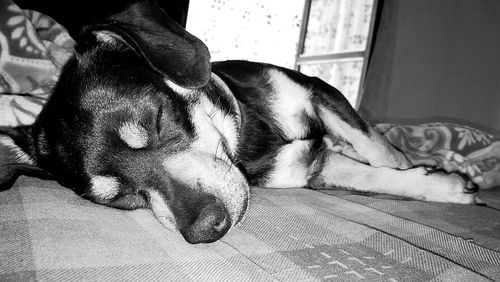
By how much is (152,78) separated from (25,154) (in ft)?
2.43

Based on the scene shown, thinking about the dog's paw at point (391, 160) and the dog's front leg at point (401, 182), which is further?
the dog's paw at point (391, 160)

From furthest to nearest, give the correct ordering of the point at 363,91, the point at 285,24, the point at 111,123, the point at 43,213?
1. the point at 285,24
2. the point at 363,91
3. the point at 111,123
4. the point at 43,213

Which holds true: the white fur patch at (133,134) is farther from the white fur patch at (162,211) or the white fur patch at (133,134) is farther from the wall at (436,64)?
the wall at (436,64)

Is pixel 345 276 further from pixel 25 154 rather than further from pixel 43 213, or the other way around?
pixel 25 154

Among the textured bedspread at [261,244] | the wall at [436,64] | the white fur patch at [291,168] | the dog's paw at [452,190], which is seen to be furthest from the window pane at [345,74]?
the textured bedspread at [261,244]

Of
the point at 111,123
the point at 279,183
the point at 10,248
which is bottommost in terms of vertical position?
the point at 279,183

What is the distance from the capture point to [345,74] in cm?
608

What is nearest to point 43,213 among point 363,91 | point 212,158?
point 212,158

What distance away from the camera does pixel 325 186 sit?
2.05 metres

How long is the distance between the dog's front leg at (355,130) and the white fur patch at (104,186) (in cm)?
113

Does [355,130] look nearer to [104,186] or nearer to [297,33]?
[104,186]

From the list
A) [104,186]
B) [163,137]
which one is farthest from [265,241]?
[104,186]

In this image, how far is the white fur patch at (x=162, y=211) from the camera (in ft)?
4.41

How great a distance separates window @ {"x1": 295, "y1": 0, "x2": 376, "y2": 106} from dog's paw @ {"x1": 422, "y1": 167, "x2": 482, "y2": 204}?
410cm
